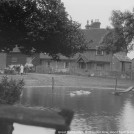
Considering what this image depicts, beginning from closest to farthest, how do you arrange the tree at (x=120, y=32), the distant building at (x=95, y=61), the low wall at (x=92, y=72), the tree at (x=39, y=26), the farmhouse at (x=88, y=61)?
1. the tree at (x=39, y=26)
2. the tree at (x=120, y=32)
3. the low wall at (x=92, y=72)
4. the farmhouse at (x=88, y=61)
5. the distant building at (x=95, y=61)

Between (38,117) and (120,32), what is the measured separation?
5129 centimetres

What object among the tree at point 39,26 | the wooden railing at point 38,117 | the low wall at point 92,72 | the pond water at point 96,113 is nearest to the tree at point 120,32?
the low wall at point 92,72

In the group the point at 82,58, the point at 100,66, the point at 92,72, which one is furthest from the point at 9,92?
the point at 100,66

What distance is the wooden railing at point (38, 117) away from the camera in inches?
120

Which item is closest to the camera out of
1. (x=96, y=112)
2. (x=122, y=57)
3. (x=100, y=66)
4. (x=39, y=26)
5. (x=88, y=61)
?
(x=39, y=26)

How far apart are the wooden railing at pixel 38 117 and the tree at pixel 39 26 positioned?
25.6 feet

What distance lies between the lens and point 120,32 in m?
53.3

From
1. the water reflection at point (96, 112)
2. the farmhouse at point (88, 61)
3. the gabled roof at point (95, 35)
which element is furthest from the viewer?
the gabled roof at point (95, 35)

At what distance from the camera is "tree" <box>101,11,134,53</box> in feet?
171

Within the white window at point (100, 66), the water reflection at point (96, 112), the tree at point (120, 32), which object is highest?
the tree at point (120, 32)

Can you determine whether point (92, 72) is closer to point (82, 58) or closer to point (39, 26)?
point (82, 58)

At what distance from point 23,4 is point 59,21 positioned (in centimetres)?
194

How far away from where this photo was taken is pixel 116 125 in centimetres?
1241

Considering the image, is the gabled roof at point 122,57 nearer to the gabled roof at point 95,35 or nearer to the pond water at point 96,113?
the gabled roof at point 95,35
